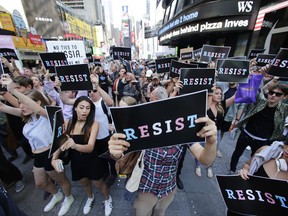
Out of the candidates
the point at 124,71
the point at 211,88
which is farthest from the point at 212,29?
the point at 211,88

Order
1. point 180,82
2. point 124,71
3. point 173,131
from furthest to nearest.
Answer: point 124,71
point 180,82
point 173,131

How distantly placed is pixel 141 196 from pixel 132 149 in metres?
0.94

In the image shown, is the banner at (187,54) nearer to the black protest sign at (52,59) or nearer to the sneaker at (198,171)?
the sneaker at (198,171)

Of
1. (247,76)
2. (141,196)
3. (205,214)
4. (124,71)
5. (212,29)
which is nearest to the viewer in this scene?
(141,196)

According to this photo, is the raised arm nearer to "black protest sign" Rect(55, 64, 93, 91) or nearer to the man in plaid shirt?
the man in plaid shirt

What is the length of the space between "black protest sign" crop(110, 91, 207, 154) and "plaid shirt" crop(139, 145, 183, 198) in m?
0.47

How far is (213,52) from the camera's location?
5020mm

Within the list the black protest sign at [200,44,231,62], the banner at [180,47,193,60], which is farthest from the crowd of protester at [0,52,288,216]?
the banner at [180,47,193,60]

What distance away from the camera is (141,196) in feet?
6.12

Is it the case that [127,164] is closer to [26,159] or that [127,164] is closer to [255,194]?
[255,194]

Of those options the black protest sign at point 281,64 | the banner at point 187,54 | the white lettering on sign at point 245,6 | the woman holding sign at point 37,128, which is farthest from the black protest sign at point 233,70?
the white lettering on sign at point 245,6

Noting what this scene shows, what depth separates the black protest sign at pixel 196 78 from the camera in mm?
2719

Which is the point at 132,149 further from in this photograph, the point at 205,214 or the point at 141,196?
the point at 205,214

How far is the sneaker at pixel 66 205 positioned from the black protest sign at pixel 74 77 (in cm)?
205
